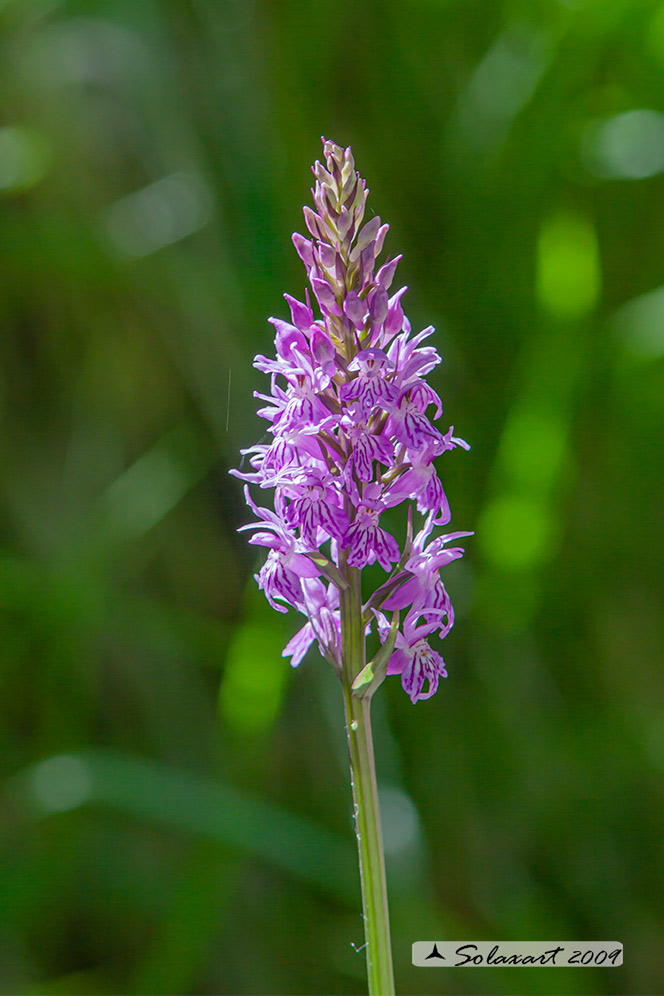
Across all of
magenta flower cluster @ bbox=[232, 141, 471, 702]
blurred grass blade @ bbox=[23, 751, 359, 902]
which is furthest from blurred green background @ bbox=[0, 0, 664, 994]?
magenta flower cluster @ bbox=[232, 141, 471, 702]

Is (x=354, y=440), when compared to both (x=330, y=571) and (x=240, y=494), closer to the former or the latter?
(x=330, y=571)

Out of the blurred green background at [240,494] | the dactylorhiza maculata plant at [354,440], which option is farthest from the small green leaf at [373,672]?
the blurred green background at [240,494]

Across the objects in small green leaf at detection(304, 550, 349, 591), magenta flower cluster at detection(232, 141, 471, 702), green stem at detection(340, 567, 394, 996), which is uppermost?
magenta flower cluster at detection(232, 141, 471, 702)

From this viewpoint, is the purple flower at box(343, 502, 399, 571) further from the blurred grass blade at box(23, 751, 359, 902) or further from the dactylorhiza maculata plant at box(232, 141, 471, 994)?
the blurred grass blade at box(23, 751, 359, 902)

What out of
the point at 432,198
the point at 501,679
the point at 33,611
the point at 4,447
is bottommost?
the point at 501,679

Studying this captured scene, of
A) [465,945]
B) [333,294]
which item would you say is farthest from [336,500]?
[465,945]

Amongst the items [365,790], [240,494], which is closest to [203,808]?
[240,494]

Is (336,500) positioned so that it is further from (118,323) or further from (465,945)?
(118,323)
